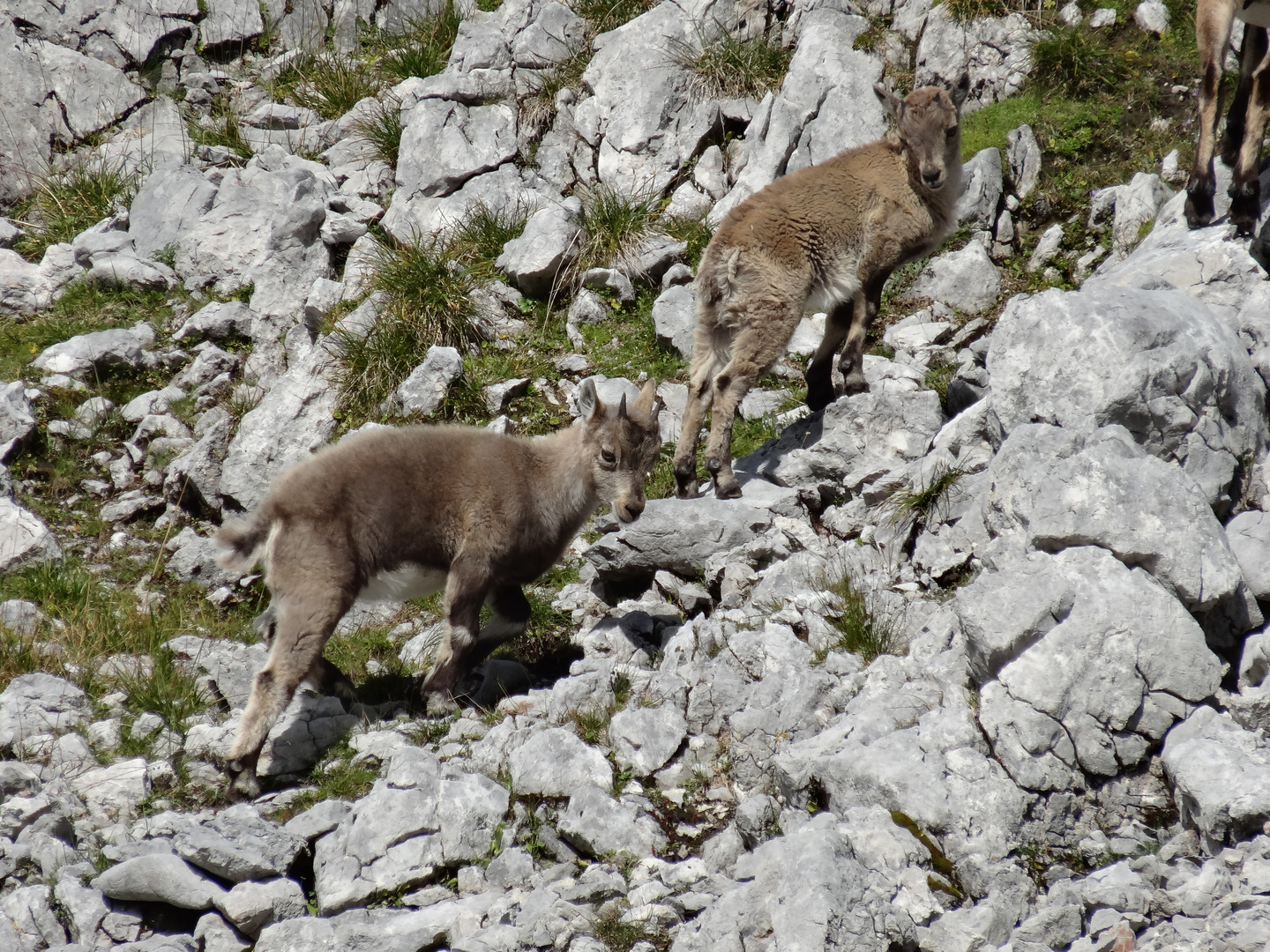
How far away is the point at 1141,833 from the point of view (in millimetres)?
5168

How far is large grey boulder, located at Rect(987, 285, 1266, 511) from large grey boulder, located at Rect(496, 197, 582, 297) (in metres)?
6.34

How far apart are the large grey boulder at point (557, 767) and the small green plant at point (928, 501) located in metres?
3.04

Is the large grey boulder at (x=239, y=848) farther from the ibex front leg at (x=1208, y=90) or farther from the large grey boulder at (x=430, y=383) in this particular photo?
the ibex front leg at (x=1208, y=90)

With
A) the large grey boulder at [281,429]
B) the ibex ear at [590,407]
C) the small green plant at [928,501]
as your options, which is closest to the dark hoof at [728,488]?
the ibex ear at [590,407]

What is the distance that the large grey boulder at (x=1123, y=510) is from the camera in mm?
5812

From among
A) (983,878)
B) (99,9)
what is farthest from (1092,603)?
(99,9)

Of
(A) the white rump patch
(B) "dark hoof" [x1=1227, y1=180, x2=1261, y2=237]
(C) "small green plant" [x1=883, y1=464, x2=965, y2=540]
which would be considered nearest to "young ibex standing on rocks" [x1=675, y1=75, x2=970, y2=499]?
(C) "small green plant" [x1=883, y1=464, x2=965, y2=540]

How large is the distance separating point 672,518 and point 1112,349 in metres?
3.49

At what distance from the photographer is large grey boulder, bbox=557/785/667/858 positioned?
5.62 meters

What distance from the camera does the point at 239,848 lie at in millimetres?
5590

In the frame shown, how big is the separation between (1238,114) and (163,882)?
32.6 ft

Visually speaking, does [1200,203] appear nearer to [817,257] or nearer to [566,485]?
[817,257]

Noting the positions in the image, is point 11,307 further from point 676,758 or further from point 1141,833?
point 1141,833

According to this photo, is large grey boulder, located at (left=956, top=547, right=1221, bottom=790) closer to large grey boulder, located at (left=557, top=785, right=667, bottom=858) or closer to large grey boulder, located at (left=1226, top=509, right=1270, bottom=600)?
large grey boulder, located at (left=1226, top=509, right=1270, bottom=600)
